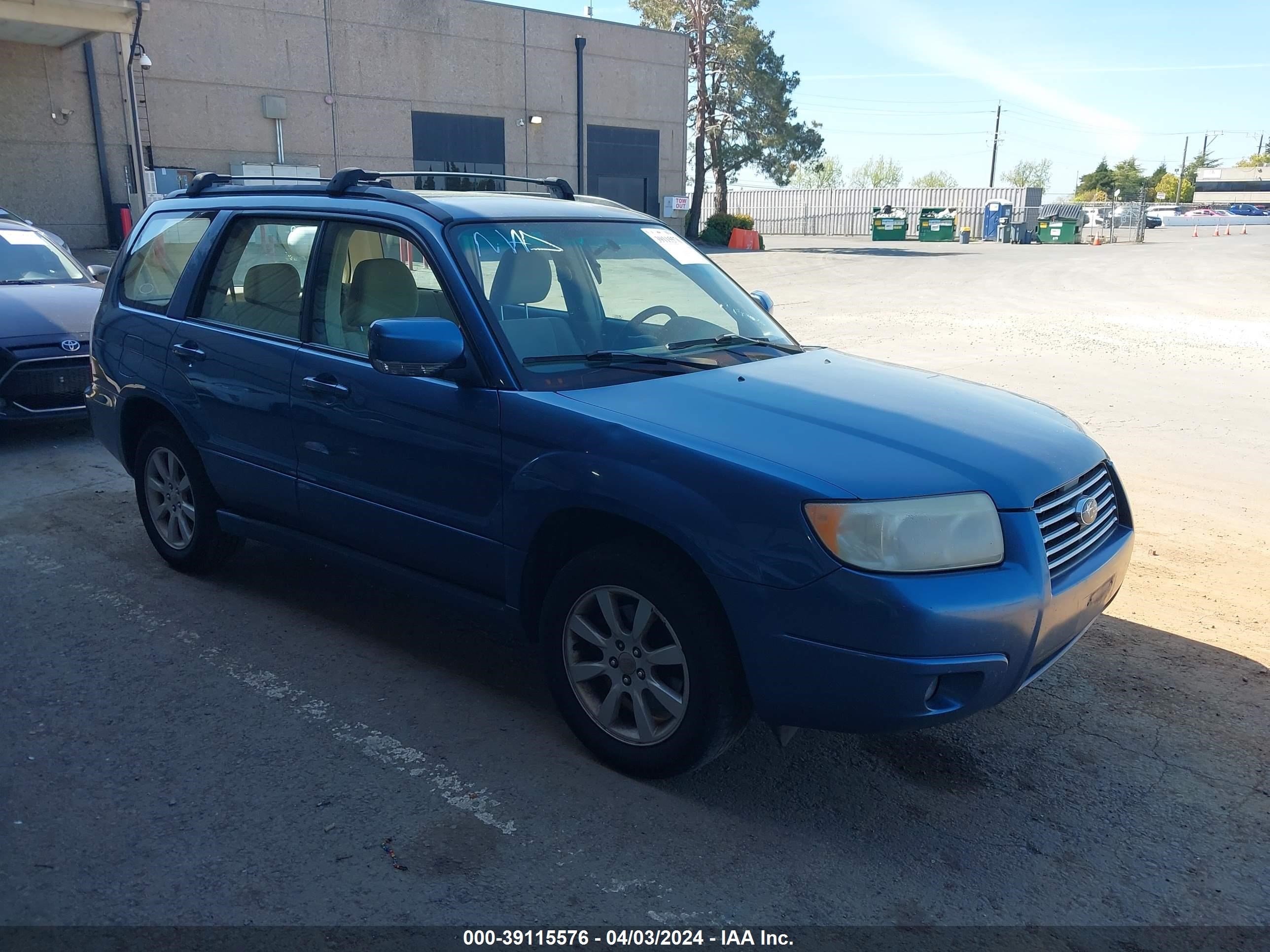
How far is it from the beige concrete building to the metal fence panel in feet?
72.4

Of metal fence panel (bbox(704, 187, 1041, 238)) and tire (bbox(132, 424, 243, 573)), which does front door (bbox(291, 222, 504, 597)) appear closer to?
tire (bbox(132, 424, 243, 573))

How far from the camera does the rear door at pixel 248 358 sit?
176 inches

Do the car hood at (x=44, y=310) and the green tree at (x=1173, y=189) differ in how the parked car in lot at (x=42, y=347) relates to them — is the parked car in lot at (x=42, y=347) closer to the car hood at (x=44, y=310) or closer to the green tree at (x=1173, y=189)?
the car hood at (x=44, y=310)

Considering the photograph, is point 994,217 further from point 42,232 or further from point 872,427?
point 872,427

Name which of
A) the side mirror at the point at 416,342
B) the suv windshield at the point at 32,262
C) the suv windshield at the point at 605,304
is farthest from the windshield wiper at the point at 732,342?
the suv windshield at the point at 32,262

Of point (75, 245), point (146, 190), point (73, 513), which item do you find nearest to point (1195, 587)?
point (73, 513)

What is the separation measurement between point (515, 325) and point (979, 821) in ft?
7.37

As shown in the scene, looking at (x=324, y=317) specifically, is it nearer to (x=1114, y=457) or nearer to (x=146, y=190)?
(x=1114, y=457)

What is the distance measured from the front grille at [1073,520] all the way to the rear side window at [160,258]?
3.92 metres

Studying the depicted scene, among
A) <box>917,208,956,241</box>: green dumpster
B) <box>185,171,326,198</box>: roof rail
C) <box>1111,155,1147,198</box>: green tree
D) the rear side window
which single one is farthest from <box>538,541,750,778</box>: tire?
<box>1111,155,1147,198</box>: green tree

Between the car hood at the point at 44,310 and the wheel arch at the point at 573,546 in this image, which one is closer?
the wheel arch at the point at 573,546

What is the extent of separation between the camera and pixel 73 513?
21.2 feet

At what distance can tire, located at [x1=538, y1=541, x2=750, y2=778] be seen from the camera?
3.18m

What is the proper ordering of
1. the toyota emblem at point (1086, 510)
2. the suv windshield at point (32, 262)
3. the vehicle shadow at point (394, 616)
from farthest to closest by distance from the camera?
the suv windshield at point (32, 262) → the vehicle shadow at point (394, 616) → the toyota emblem at point (1086, 510)
